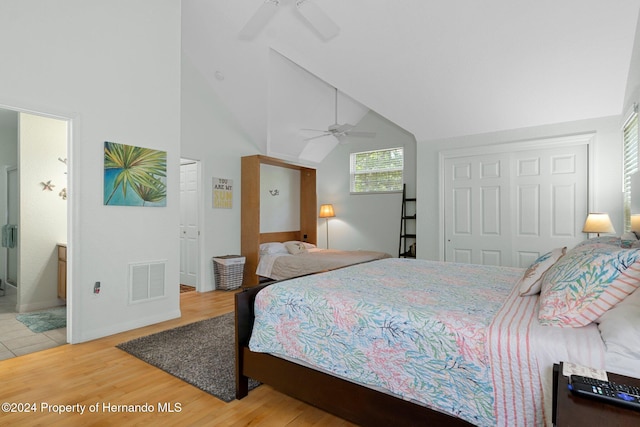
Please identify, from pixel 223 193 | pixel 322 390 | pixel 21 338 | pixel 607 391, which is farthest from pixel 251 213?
pixel 607 391

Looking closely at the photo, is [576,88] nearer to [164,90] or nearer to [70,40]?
[164,90]

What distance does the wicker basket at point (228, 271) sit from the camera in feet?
16.5

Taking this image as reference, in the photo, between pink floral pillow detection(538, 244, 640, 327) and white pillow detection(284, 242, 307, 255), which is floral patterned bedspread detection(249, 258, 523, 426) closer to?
pink floral pillow detection(538, 244, 640, 327)

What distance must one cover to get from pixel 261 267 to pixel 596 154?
4.43m

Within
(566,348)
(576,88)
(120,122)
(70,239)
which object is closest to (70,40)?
(120,122)

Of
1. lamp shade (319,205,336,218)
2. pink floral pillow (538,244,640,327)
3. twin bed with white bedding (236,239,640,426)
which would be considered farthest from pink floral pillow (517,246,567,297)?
lamp shade (319,205,336,218)

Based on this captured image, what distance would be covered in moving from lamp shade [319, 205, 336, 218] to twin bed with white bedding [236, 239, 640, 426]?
4.43 metres

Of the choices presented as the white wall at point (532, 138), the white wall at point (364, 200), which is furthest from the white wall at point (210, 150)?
the white wall at point (532, 138)

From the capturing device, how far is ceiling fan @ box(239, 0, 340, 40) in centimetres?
261

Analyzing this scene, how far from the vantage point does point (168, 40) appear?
Answer: 3.64m

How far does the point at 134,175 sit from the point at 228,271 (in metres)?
2.13

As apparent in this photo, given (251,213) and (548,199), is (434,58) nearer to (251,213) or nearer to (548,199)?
(548,199)

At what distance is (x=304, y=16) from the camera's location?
8.90ft

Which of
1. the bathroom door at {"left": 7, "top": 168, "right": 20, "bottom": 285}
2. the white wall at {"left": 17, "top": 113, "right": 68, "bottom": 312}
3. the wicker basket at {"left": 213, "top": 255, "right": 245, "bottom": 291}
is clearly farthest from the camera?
the wicker basket at {"left": 213, "top": 255, "right": 245, "bottom": 291}
